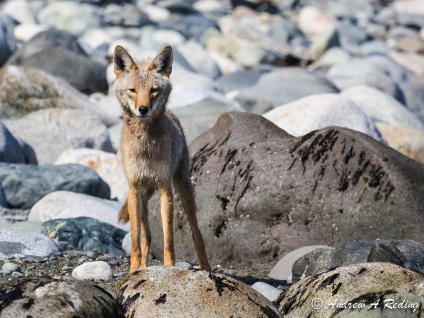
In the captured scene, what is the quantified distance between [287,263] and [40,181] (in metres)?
5.42

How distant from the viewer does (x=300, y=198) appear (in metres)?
12.7

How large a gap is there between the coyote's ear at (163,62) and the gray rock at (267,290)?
2.45m

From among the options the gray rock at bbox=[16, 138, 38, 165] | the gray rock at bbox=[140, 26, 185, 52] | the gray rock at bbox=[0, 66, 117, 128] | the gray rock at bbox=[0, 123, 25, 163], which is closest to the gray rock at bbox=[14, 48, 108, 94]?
the gray rock at bbox=[0, 66, 117, 128]

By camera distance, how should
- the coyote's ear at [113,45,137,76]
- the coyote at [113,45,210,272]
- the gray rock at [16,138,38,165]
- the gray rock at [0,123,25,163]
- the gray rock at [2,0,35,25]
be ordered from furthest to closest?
1. the gray rock at [2,0,35,25]
2. the gray rock at [16,138,38,165]
3. the gray rock at [0,123,25,163]
4. the coyote's ear at [113,45,137,76]
5. the coyote at [113,45,210,272]

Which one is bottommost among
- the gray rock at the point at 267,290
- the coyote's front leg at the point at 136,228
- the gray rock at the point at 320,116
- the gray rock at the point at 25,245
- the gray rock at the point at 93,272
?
the gray rock at the point at 320,116

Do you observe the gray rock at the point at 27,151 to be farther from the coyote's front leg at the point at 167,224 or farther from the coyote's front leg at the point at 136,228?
the coyote's front leg at the point at 167,224

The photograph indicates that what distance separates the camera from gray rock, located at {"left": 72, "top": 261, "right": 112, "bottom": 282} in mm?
10758

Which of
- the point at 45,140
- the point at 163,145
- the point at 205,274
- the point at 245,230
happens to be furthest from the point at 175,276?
the point at 45,140

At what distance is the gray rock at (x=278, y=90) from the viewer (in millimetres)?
23953

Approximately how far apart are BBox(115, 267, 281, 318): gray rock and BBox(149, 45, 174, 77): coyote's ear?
295 cm

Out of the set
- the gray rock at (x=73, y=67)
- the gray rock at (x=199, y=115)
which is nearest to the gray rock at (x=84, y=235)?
the gray rock at (x=199, y=115)

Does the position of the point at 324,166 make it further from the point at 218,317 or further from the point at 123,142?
the point at 218,317

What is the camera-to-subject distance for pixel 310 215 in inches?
498

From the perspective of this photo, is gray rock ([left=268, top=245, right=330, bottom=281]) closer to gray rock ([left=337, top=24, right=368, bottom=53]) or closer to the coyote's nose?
the coyote's nose
